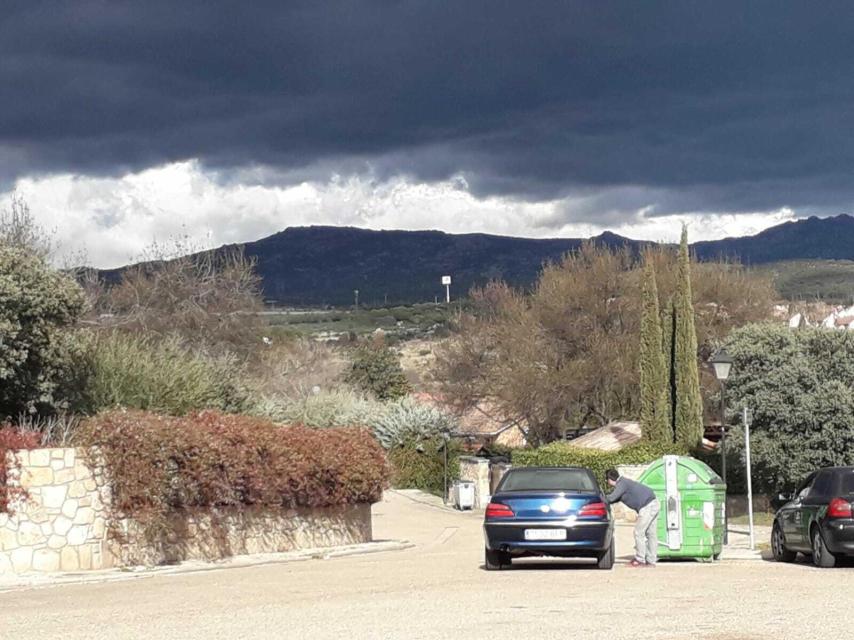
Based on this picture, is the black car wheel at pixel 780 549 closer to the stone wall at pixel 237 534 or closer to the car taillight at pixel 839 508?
the car taillight at pixel 839 508

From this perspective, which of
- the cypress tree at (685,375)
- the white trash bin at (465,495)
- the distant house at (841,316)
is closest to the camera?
the cypress tree at (685,375)

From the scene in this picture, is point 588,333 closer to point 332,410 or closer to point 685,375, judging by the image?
point 685,375

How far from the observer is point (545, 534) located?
18.5 metres

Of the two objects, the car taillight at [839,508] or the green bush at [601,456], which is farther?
the green bush at [601,456]

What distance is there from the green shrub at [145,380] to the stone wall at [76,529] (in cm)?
679

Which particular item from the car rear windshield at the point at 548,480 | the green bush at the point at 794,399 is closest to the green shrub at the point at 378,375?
the green bush at the point at 794,399

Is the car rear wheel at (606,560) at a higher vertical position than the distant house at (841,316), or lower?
lower

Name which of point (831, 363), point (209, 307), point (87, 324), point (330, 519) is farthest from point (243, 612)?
point (209, 307)

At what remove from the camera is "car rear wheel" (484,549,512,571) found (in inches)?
754

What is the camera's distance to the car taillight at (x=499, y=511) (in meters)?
18.7

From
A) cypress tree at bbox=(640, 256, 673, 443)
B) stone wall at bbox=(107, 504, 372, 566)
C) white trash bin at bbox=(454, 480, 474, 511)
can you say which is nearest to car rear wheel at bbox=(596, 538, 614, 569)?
stone wall at bbox=(107, 504, 372, 566)

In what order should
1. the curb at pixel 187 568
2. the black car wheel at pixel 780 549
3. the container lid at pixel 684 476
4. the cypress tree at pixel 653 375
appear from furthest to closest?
the cypress tree at pixel 653 375
the black car wheel at pixel 780 549
the container lid at pixel 684 476
the curb at pixel 187 568

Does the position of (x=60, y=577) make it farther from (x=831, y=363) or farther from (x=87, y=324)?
(x=831, y=363)

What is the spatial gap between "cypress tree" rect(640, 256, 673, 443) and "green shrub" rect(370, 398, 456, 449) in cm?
1617
